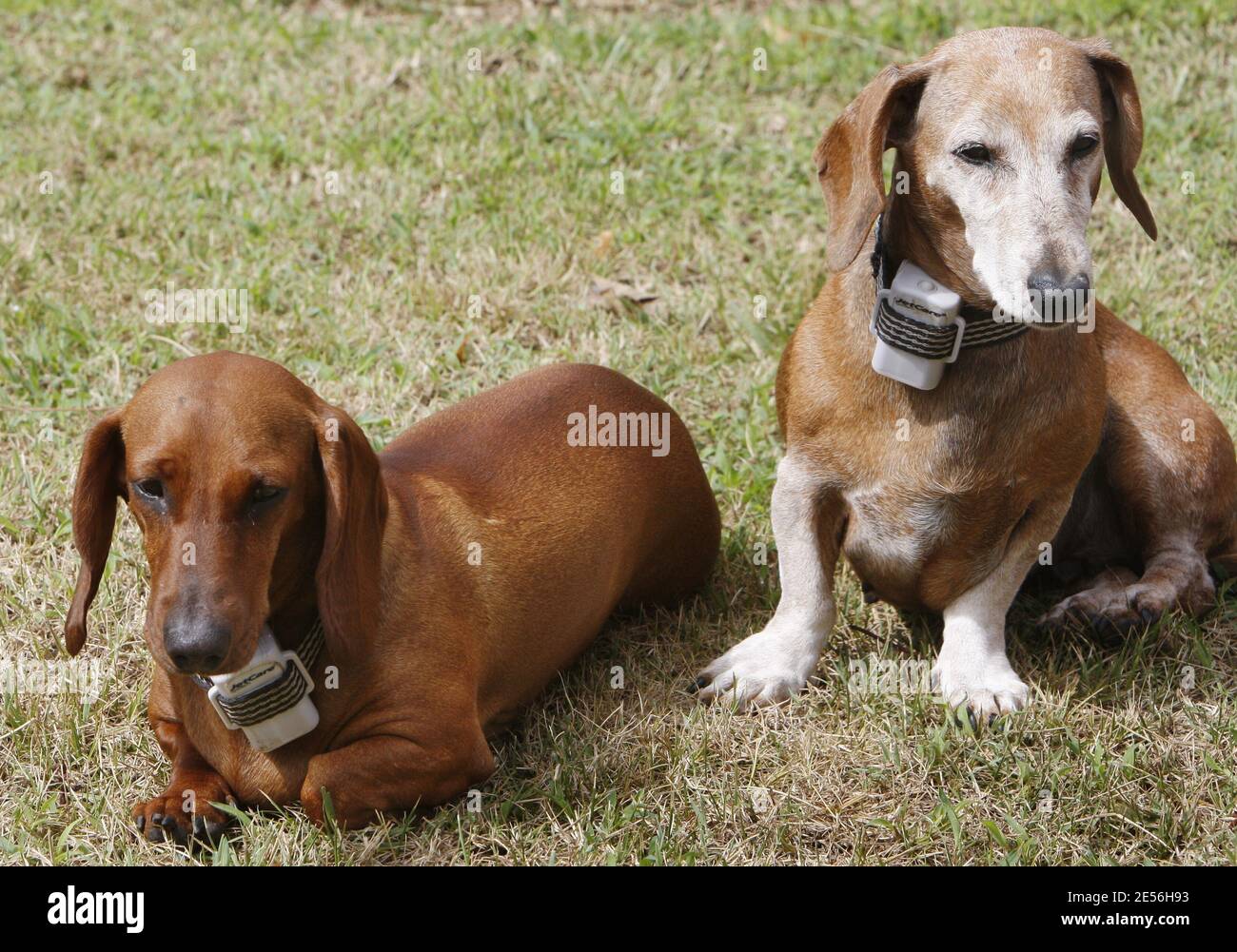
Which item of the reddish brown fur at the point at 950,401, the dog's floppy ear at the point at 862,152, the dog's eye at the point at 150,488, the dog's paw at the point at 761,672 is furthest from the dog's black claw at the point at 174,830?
the dog's floppy ear at the point at 862,152

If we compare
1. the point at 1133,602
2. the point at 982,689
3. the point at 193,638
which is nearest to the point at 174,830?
the point at 193,638

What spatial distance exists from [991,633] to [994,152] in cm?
125

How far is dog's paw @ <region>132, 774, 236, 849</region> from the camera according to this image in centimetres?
328

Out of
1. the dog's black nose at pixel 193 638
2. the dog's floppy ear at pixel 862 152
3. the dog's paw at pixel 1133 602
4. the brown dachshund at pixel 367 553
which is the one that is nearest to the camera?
the dog's black nose at pixel 193 638

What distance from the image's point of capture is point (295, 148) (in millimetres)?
6375

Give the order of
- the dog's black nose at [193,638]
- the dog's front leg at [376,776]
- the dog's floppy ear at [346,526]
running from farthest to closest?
the dog's front leg at [376,776], the dog's floppy ear at [346,526], the dog's black nose at [193,638]

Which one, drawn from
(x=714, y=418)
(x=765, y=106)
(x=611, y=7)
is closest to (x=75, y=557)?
(x=714, y=418)

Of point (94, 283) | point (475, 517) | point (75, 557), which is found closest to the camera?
point (475, 517)

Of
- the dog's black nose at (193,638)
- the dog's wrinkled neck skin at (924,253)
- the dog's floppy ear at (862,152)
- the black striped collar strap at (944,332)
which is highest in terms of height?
the dog's floppy ear at (862,152)

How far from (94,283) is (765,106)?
3039mm

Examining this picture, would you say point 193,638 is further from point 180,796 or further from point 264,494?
point 180,796

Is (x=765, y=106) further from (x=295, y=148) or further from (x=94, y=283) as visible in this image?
(x=94, y=283)

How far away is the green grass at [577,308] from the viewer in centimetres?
349

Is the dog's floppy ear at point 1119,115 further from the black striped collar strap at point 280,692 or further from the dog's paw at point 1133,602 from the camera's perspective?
the black striped collar strap at point 280,692
